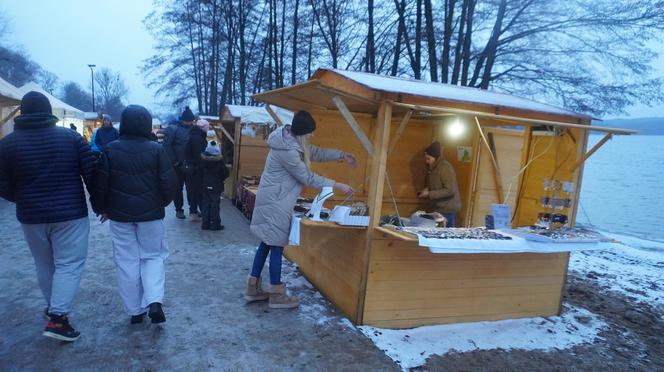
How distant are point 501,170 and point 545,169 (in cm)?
A: 112

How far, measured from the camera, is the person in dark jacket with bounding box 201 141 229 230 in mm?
7043

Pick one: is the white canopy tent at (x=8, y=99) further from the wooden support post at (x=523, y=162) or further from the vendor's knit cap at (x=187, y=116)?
the wooden support post at (x=523, y=162)

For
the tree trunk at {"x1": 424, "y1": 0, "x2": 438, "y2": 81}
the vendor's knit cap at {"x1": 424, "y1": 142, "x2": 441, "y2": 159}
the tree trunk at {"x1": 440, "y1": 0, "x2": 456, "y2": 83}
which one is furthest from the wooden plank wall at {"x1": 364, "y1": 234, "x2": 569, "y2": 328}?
the tree trunk at {"x1": 424, "y1": 0, "x2": 438, "y2": 81}

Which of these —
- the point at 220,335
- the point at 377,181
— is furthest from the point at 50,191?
the point at 377,181

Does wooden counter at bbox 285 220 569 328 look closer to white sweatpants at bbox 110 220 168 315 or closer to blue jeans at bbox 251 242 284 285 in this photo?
blue jeans at bbox 251 242 284 285

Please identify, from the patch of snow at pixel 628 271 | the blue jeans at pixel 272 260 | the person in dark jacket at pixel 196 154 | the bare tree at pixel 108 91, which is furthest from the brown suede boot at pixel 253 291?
the bare tree at pixel 108 91

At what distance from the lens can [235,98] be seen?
27.5 m

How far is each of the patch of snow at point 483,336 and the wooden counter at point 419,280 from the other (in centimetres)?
11

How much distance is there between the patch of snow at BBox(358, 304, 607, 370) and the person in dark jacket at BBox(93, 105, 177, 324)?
6.25ft

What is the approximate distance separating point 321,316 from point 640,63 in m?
10.1

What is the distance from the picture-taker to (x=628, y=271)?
7.75 meters

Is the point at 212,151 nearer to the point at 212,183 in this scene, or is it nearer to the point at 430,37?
the point at 212,183

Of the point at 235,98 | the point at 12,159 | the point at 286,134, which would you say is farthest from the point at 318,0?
the point at 12,159

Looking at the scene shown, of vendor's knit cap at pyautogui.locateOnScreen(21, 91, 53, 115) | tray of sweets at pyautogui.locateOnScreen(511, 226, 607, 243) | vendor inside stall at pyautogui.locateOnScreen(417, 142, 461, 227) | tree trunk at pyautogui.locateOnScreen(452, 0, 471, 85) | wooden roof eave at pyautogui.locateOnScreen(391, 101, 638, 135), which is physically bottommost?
tray of sweets at pyautogui.locateOnScreen(511, 226, 607, 243)
